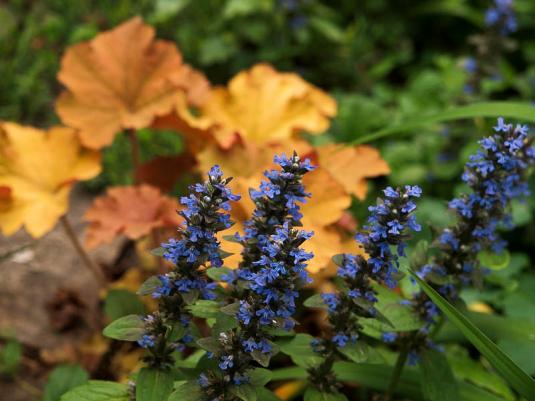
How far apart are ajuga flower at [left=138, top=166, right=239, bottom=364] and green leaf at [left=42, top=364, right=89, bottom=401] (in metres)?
0.48

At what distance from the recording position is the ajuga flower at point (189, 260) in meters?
1.41

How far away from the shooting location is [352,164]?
2.44 m

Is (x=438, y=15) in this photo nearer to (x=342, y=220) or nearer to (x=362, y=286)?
(x=342, y=220)

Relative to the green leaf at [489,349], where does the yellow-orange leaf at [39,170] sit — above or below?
above

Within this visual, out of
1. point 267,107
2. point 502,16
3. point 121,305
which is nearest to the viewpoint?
point 121,305

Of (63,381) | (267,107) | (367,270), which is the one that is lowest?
(63,381)

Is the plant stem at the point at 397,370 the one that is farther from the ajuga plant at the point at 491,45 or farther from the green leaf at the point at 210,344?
the ajuga plant at the point at 491,45

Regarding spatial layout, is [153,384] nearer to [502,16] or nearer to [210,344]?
[210,344]

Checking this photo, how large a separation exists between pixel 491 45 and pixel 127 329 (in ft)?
8.10

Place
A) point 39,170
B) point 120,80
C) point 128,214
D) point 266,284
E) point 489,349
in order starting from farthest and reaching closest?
1. point 120,80
2. point 39,170
3. point 128,214
4. point 489,349
5. point 266,284

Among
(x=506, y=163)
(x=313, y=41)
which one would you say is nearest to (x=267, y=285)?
(x=506, y=163)

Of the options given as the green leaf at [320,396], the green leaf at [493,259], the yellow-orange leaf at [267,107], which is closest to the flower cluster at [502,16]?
the yellow-orange leaf at [267,107]

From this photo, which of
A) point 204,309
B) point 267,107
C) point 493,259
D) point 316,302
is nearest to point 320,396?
point 316,302

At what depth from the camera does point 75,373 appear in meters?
1.97
